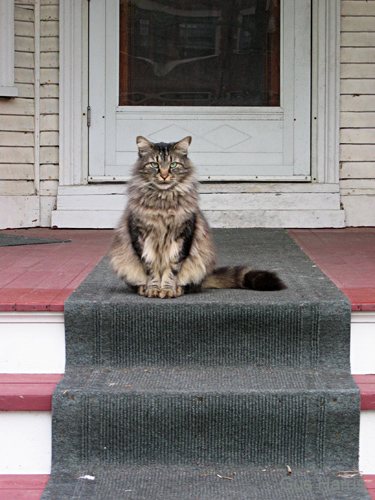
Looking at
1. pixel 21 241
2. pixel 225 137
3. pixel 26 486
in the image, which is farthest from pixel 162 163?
pixel 225 137

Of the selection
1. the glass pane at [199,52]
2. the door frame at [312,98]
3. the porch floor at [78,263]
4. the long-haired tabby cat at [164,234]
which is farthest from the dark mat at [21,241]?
the long-haired tabby cat at [164,234]

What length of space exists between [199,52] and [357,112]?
1.34 metres

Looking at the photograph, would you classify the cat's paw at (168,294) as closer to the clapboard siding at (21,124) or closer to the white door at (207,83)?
the white door at (207,83)

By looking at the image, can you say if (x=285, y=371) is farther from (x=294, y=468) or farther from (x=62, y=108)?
(x=62, y=108)

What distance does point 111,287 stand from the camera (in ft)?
9.96

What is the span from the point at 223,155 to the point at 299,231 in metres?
0.87

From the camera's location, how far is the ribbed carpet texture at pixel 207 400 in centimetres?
237

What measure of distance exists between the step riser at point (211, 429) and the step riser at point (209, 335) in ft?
0.83

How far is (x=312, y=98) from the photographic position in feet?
17.3

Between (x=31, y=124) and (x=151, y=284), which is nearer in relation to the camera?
(x=151, y=284)

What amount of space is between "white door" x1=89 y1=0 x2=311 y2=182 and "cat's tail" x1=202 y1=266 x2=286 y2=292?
234 cm

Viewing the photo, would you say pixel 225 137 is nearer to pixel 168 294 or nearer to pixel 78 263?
pixel 78 263

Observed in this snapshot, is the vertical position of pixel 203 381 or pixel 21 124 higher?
pixel 21 124

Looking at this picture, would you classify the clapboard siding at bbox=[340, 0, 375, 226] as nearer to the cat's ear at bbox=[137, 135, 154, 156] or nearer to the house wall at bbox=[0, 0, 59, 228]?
the house wall at bbox=[0, 0, 59, 228]
